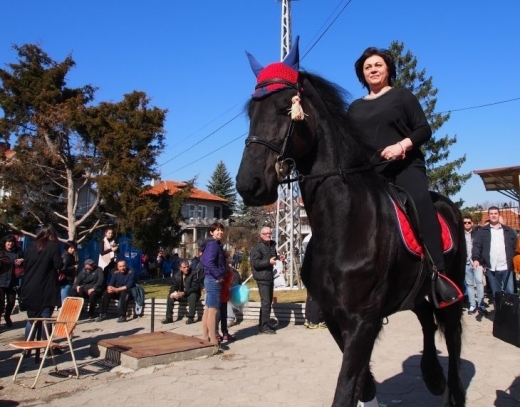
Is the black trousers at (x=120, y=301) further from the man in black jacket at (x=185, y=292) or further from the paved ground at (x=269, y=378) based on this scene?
the paved ground at (x=269, y=378)

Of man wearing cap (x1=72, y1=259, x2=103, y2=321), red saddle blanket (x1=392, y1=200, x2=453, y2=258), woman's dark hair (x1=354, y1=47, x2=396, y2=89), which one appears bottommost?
man wearing cap (x1=72, y1=259, x2=103, y2=321)

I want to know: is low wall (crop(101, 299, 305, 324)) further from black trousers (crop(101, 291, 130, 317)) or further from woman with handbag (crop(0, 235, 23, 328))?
woman with handbag (crop(0, 235, 23, 328))

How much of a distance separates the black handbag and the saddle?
626 mm

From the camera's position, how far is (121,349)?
755 centimetres

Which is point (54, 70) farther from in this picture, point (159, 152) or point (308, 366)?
point (308, 366)

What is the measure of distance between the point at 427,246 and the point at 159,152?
21677 mm

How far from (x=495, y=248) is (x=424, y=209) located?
7282 millimetres

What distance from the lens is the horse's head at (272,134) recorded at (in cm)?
256

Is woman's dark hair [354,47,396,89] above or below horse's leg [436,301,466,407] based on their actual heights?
above

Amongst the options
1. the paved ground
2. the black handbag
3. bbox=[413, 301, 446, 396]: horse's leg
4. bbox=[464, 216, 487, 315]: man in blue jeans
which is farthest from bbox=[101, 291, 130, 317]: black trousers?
the black handbag

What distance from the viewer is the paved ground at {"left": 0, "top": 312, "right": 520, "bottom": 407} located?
5.30 metres

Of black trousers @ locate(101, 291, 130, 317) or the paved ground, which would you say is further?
black trousers @ locate(101, 291, 130, 317)

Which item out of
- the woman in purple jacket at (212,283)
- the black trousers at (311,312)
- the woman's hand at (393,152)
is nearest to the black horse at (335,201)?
the woman's hand at (393,152)

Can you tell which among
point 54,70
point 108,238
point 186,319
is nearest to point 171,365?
point 186,319
